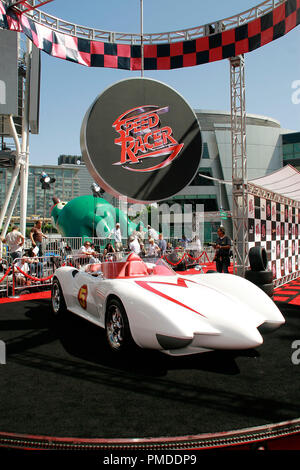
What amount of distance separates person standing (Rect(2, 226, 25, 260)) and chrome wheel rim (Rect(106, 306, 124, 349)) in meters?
5.31

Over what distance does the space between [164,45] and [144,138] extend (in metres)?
3.00

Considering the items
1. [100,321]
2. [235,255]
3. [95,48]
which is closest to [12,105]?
[95,48]

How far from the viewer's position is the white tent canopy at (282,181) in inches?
310

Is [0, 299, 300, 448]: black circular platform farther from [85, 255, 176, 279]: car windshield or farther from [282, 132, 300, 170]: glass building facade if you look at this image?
[282, 132, 300, 170]: glass building facade

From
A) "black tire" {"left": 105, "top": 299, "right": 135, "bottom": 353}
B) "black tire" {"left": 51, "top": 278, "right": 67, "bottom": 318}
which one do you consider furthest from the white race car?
"black tire" {"left": 51, "top": 278, "right": 67, "bottom": 318}

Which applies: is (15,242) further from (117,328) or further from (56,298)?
(117,328)

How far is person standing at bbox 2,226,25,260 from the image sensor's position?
26.4 ft

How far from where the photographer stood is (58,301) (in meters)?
5.11

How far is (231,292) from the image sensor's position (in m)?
3.75

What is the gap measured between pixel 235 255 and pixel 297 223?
3995 millimetres

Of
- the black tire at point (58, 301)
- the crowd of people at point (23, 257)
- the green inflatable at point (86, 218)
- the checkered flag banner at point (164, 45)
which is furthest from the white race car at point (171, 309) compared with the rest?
the green inflatable at point (86, 218)

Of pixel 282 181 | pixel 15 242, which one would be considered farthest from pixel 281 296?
pixel 15 242

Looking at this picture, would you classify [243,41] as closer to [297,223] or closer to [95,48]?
[95,48]

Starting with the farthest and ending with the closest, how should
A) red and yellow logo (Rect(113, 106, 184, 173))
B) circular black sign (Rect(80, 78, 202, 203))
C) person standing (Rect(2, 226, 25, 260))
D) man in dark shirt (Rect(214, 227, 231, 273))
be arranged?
person standing (Rect(2, 226, 25, 260))
man in dark shirt (Rect(214, 227, 231, 273))
red and yellow logo (Rect(113, 106, 184, 173))
circular black sign (Rect(80, 78, 202, 203))
